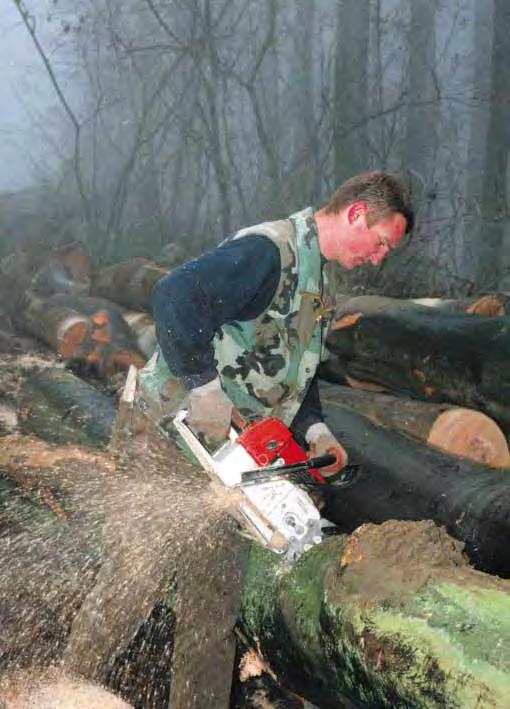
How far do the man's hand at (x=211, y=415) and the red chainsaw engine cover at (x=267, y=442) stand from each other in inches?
7.2

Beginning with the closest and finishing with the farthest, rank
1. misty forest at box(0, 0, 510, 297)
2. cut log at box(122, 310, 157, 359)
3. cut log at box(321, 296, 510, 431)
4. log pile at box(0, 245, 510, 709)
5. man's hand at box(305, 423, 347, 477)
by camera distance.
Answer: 1. log pile at box(0, 245, 510, 709)
2. man's hand at box(305, 423, 347, 477)
3. cut log at box(321, 296, 510, 431)
4. cut log at box(122, 310, 157, 359)
5. misty forest at box(0, 0, 510, 297)

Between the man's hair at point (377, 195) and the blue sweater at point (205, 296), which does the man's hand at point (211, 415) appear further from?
the man's hair at point (377, 195)

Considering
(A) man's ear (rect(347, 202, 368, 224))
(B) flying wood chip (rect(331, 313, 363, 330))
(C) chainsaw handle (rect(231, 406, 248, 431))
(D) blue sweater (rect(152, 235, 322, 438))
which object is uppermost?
(A) man's ear (rect(347, 202, 368, 224))

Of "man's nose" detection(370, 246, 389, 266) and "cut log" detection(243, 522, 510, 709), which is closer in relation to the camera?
"cut log" detection(243, 522, 510, 709)

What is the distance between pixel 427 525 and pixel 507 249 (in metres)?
8.24

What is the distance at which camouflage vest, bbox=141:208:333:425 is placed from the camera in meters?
2.30

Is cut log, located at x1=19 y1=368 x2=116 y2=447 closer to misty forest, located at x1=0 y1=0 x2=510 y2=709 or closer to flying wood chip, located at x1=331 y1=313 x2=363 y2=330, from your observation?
misty forest, located at x1=0 y1=0 x2=510 y2=709

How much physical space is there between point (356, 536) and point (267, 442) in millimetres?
392

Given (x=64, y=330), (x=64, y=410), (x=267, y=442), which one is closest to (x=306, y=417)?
(x=267, y=442)

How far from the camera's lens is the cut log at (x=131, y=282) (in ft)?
21.8

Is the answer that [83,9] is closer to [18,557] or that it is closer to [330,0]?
[330,0]

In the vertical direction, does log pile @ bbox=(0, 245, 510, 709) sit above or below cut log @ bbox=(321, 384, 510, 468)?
above

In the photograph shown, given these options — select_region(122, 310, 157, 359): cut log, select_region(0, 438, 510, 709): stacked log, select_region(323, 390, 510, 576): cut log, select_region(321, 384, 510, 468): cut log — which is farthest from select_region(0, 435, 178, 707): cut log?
select_region(122, 310, 157, 359): cut log

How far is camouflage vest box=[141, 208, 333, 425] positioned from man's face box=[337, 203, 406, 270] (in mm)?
106
